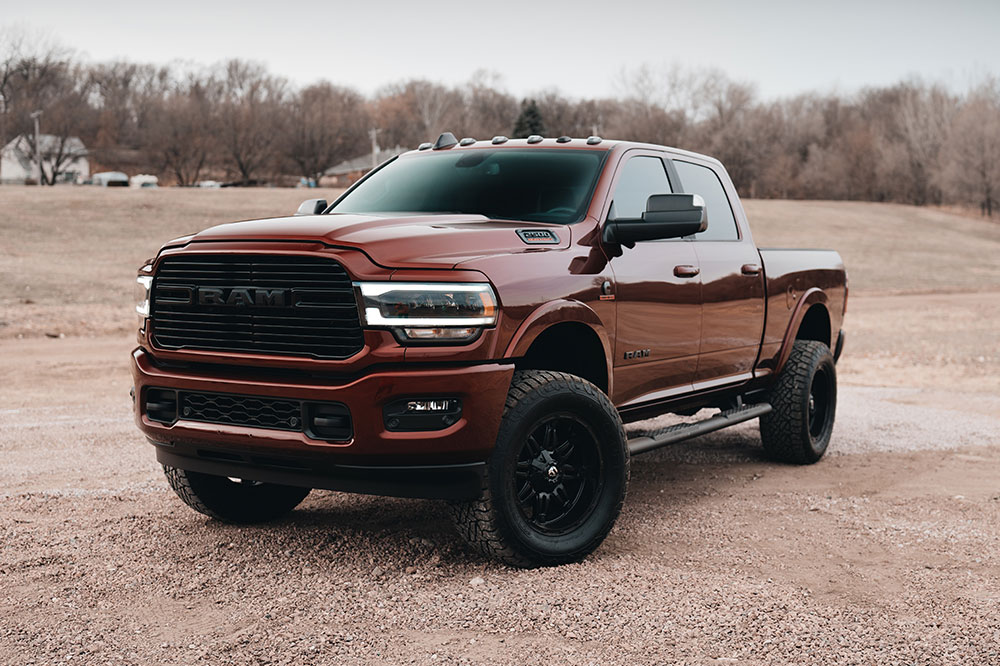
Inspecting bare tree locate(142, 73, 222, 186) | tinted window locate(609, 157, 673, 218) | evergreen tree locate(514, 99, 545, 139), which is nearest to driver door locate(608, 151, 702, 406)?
tinted window locate(609, 157, 673, 218)

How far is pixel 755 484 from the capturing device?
6777 mm

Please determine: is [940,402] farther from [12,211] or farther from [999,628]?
[12,211]

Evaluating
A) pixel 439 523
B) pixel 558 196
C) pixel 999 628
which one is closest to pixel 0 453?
pixel 439 523

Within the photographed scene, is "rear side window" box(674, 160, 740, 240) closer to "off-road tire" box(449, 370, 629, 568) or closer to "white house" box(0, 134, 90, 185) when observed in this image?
"off-road tire" box(449, 370, 629, 568)

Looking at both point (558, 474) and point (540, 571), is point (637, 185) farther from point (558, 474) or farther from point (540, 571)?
point (540, 571)

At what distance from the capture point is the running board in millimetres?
5402

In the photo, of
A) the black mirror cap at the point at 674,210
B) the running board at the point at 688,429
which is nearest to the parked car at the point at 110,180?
the running board at the point at 688,429

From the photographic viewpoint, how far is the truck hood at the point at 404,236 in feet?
14.1

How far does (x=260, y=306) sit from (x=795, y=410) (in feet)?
13.9

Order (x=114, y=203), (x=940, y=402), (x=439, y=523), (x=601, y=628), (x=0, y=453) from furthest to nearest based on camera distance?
(x=114, y=203)
(x=940, y=402)
(x=0, y=453)
(x=439, y=523)
(x=601, y=628)

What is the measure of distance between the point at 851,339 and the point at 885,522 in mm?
12784

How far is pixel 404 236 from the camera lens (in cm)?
443

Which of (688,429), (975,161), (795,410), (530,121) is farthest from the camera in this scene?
(530,121)

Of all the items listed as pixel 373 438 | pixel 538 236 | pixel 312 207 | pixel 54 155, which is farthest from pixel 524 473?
pixel 54 155
